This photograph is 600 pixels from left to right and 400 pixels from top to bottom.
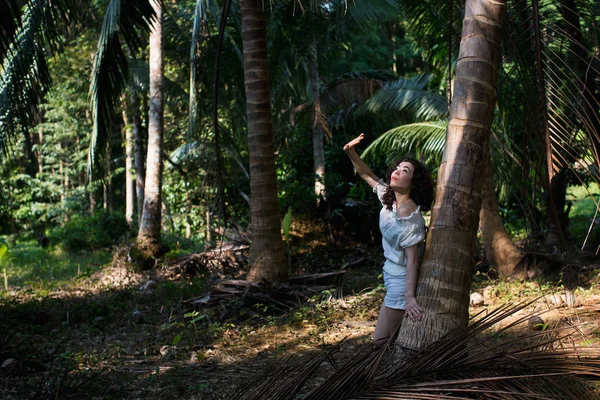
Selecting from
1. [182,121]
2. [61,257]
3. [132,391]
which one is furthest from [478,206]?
[182,121]

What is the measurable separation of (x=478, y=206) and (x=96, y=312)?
5.97 meters

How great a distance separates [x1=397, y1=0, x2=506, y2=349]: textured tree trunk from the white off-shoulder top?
0.27m

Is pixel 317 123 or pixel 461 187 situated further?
pixel 317 123

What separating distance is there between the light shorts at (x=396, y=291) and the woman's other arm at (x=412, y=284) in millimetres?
218

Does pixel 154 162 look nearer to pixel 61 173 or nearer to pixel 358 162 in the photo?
pixel 358 162

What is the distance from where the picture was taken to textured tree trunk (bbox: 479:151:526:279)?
803cm

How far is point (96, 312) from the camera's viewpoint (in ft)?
25.7

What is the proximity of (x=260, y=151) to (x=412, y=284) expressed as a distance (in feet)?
14.6

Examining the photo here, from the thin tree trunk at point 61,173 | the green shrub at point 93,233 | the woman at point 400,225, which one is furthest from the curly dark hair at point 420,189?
the thin tree trunk at point 61,173

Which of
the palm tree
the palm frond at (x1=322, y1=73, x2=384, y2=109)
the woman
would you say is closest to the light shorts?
the woman

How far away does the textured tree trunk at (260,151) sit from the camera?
7.48 meters

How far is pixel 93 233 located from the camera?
16500 mm

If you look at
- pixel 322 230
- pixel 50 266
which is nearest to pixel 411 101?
pixel 322 230

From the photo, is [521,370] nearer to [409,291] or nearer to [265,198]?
[409,291]
